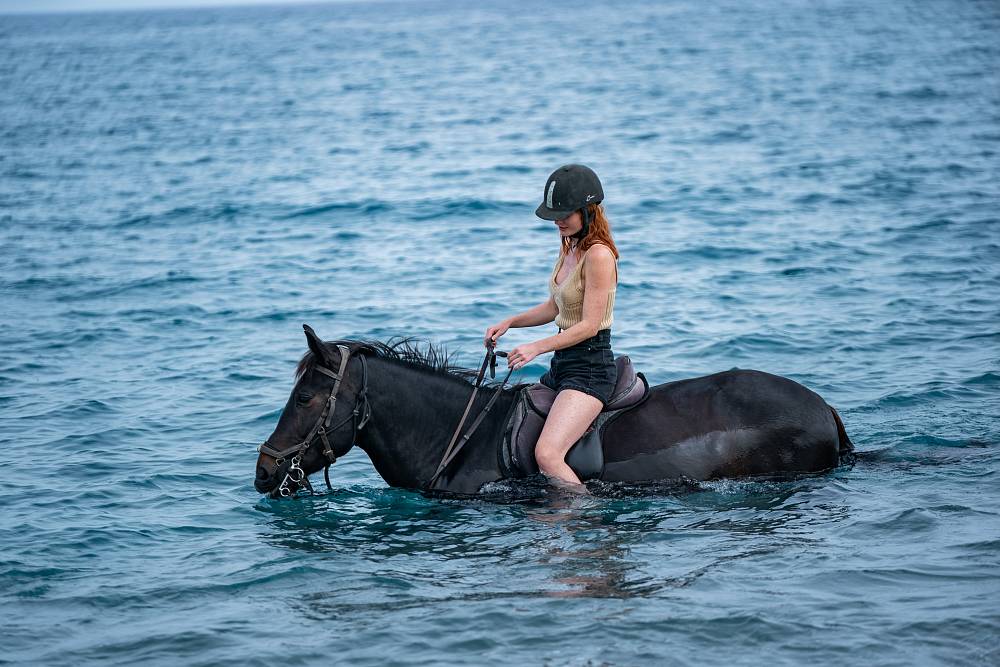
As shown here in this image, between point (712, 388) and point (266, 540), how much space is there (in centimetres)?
420

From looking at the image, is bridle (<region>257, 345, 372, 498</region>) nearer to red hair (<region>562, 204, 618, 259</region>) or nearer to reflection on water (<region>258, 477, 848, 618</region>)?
reflection on water (<region>258, 477, 848, 618</region>)

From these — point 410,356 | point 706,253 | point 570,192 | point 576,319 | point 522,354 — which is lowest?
point 706,253

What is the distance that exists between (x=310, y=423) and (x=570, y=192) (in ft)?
9.89

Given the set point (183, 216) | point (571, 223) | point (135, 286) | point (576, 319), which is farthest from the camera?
point (183, 216)

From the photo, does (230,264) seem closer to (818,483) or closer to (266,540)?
(266,540)

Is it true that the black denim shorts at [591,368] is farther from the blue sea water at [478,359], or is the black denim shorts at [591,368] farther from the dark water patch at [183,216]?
the dark water patch at [183,216]

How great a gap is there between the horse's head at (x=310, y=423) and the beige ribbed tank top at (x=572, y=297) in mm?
1894

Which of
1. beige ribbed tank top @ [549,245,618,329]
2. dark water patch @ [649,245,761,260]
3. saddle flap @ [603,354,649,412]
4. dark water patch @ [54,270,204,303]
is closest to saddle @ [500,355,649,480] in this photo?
saddle flap @ [603,354,649,412]

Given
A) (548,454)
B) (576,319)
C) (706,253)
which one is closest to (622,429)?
(548,454)

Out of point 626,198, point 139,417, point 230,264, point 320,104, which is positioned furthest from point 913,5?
point 139,417

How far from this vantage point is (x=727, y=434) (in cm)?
939

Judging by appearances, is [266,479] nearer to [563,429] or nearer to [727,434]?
[563,429]

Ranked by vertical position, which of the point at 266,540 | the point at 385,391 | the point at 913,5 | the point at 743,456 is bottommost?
the point at 266,540

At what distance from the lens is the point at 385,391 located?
31.8 ft
